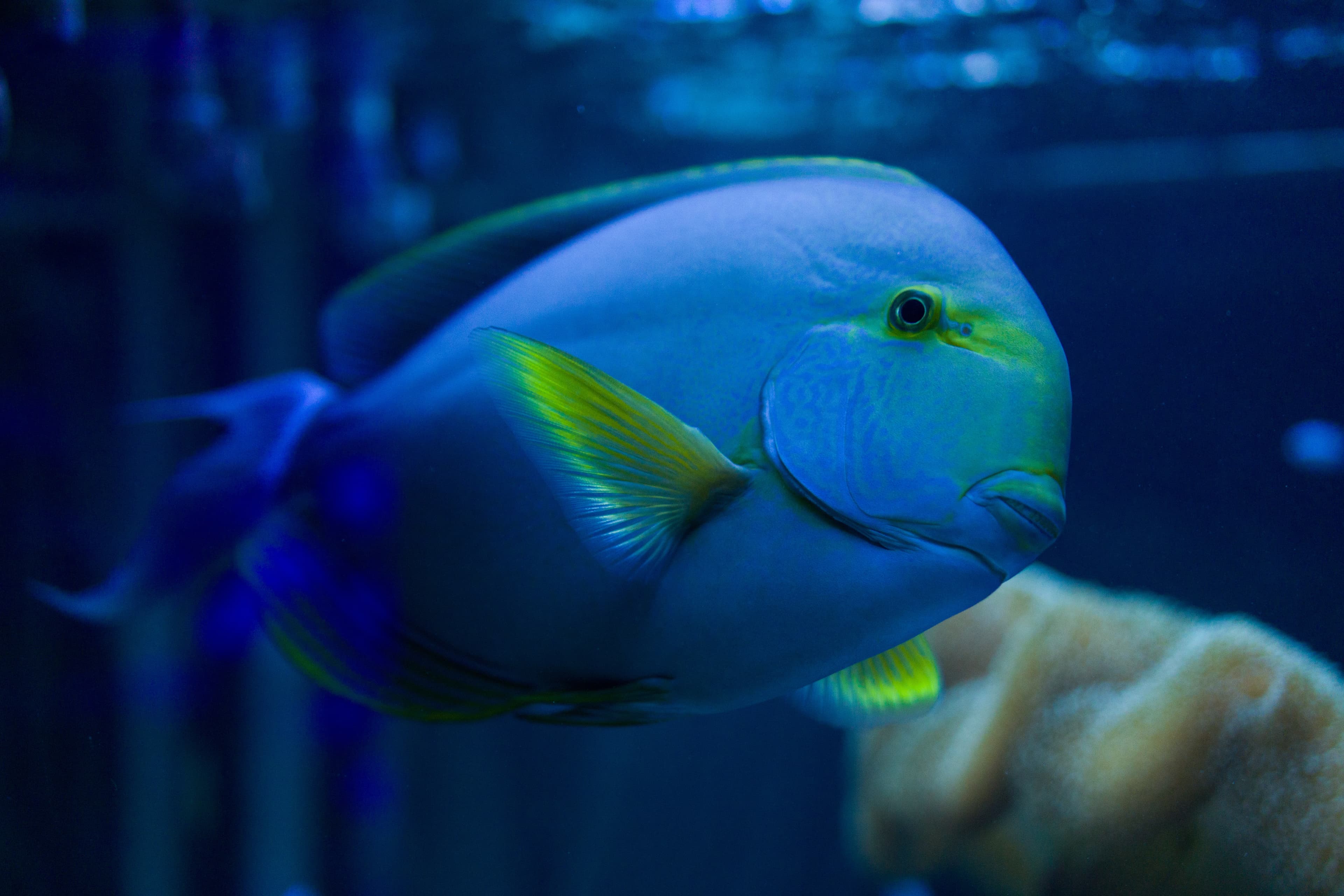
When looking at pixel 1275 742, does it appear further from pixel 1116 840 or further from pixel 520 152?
pixel 520 152

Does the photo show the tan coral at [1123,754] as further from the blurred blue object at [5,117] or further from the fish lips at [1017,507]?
the blurred blue object at [5,117]

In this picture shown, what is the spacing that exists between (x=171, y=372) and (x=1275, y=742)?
3.03 metres

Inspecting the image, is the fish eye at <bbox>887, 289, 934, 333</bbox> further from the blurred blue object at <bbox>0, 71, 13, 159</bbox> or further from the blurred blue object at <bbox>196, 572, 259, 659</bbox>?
the blurred blue object at <bbox>196, 572, 259, 659</bbox>

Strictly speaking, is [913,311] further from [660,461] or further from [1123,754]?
[1123,754]

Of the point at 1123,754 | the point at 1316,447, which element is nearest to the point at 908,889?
the point at 1123,754

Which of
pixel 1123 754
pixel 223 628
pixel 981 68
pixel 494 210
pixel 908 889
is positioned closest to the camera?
pixel 1123 754

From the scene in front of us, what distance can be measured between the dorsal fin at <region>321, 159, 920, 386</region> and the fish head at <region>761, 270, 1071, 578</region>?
7.2 inches

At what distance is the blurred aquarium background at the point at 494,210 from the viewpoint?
1.09 meters

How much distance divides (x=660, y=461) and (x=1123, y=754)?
0.88 m

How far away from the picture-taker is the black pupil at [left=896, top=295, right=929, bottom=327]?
1.75 feet

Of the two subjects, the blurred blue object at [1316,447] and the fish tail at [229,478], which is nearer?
the fish tail at [229,478]

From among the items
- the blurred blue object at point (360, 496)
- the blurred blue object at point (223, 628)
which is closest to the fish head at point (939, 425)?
the blurred blue object at point (360, 496)

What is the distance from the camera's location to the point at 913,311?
1.76 feet

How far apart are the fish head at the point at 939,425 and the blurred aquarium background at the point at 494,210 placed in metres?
0.16
